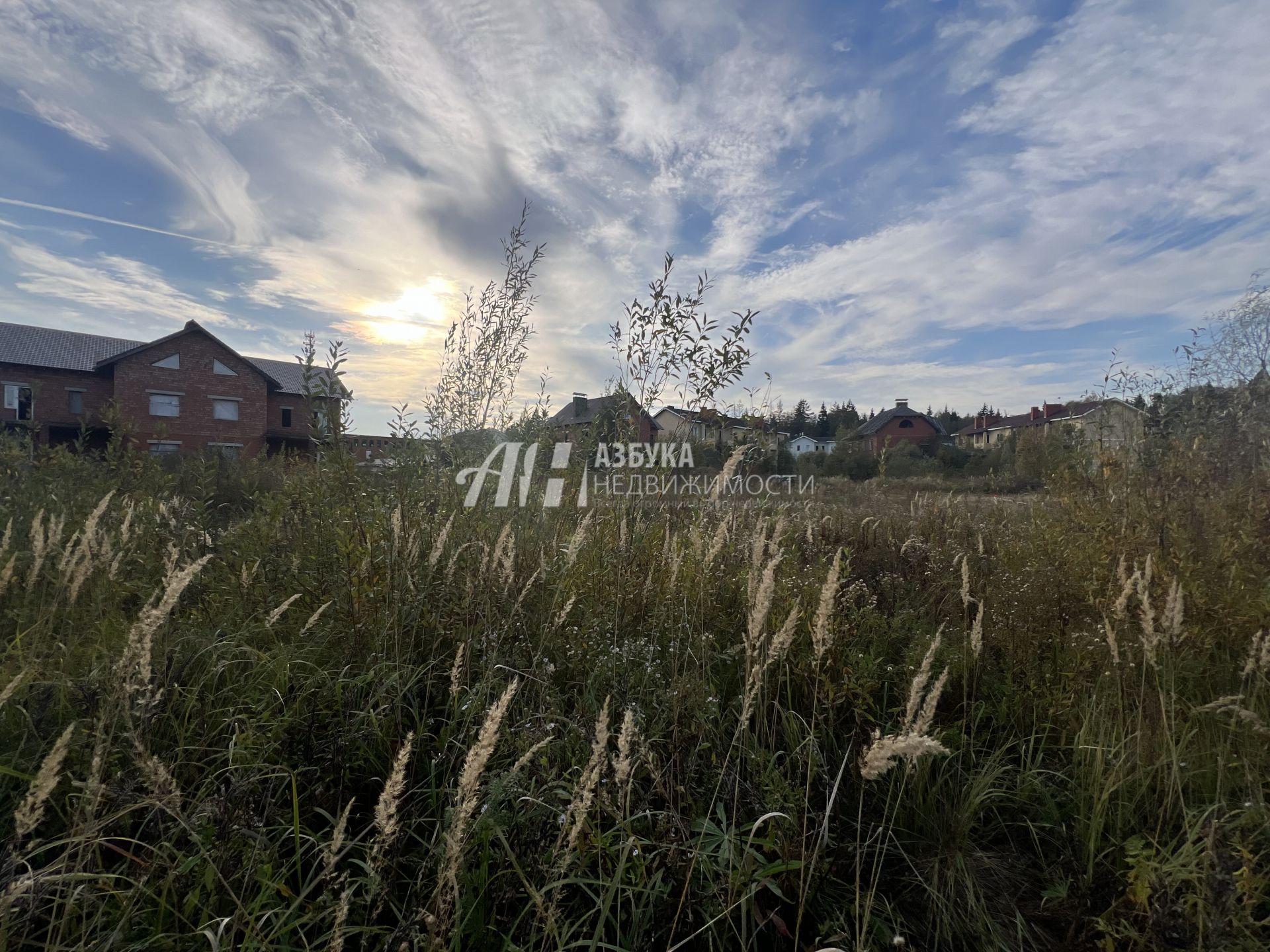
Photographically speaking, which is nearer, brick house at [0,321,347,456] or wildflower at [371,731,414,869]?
wildflower at [371,731,414,869]

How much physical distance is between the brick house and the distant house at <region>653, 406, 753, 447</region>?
27.3m

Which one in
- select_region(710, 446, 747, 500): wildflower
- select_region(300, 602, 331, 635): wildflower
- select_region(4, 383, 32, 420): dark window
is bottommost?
select_region(300, 602, 331, 635): wildflower

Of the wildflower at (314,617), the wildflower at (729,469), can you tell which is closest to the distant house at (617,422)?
the wildflower at (729,469)

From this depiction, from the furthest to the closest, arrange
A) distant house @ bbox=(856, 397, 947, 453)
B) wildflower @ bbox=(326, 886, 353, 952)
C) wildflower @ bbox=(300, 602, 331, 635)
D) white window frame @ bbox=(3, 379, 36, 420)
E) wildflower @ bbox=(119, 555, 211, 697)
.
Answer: distant house @ bbox=(856, 397, 947, 453)
white window frame @ bbox=(3, 379, 36, 420)
wildflower @ bbox=(300, 602, 331, 635)
wildflower @ bbox=(119, 555, 211, 697)
wildflower @ bbox=(326, 886, 353, 952)

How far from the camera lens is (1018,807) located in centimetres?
186

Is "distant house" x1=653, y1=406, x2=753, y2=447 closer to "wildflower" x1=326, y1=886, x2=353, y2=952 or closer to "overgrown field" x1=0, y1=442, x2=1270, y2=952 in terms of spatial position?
"overgrown field" x1=0, y1=442, x2=1270, y2=952

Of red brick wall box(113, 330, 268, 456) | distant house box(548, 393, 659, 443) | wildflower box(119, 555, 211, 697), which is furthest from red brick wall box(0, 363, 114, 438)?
wildflower box(119, 555, 211, 697)

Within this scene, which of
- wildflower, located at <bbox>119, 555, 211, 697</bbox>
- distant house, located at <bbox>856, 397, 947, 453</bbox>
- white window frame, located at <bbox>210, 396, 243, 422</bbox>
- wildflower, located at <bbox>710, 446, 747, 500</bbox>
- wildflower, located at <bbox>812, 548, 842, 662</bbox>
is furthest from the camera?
distant house, located at <bbox>856, 397, 947, 453</bbox>

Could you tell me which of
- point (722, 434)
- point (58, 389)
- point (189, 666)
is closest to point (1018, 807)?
point (189, 666)

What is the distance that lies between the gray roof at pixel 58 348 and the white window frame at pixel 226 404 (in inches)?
91.9

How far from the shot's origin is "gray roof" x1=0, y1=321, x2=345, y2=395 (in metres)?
26.3

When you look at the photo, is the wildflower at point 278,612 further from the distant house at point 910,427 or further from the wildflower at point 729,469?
the distant house at point 910,427

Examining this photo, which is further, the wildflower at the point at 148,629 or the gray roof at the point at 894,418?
the gray roof at the point at 894,418

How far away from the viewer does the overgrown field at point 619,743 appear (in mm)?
1179
